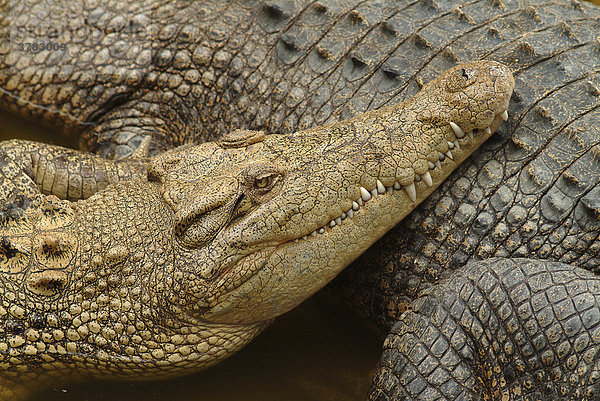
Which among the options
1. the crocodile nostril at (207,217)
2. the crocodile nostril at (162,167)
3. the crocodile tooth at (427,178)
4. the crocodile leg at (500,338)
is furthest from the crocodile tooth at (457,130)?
the crocodile nostril at (162,167)

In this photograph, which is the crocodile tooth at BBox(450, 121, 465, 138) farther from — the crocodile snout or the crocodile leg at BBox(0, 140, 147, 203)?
the crocodile leg at BBox(0, 140, 147, 203)

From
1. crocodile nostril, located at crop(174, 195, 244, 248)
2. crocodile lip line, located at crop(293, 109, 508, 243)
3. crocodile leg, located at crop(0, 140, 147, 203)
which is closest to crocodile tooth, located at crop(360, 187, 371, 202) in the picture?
crocodile lip line, located at crop(293, 109, 508, 243)

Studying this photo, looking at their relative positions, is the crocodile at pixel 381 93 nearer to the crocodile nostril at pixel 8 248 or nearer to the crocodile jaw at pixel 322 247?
the crocodile jaw at pixel 322 247

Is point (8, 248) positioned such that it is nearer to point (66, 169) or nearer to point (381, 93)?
point (66, 169)

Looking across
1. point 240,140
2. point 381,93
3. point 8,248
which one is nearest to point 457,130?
point 381,93

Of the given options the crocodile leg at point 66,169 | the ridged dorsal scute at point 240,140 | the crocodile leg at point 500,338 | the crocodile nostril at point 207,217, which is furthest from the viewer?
the crocodile leg at point 66,169

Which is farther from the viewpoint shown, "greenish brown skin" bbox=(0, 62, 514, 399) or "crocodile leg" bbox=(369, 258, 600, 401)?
"greenish brown skin" bbox=(0, 62, 514, 399)

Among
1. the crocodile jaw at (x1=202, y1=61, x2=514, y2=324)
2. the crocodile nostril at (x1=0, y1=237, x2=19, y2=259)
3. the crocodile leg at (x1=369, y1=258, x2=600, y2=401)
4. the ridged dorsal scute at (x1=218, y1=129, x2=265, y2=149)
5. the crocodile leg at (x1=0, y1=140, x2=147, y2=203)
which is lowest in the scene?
the crocodile leg at (x1=369, y1=258, x2=600, y2=401)

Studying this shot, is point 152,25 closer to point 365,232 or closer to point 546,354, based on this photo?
point 365,232
